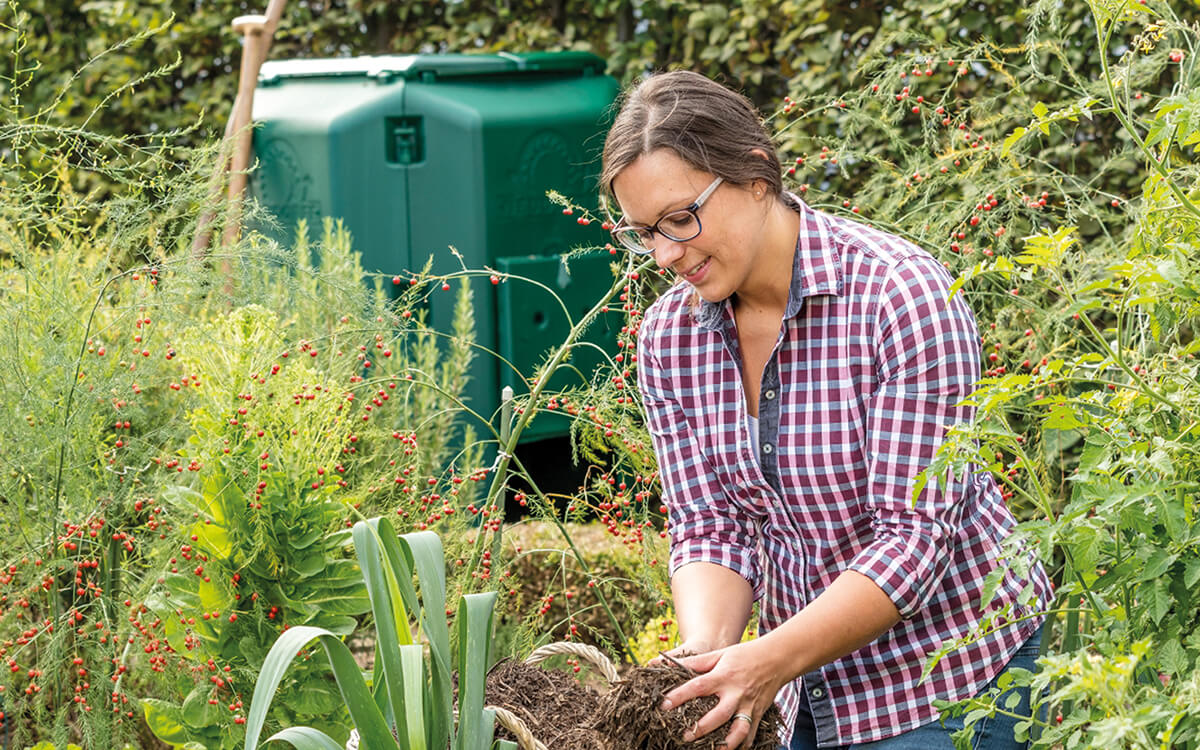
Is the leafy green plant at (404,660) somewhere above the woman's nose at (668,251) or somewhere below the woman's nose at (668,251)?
below

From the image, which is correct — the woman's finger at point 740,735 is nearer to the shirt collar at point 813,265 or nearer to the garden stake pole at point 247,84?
the shirt collar at point 813,265

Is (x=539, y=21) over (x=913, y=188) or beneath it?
over

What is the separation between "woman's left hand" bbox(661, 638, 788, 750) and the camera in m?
1.58

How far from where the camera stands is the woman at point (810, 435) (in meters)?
1.67

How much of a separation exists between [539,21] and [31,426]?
313cm

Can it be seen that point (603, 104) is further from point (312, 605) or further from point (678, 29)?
point (312, 605)

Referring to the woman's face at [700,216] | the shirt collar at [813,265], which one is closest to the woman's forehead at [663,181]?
the woman's face at [700,216]

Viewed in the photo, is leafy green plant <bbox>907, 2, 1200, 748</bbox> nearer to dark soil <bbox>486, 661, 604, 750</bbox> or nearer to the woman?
the woman

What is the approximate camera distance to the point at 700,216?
1.75 meters

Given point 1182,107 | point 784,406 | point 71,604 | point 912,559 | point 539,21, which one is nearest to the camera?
point 1182,107

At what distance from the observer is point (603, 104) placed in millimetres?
4219

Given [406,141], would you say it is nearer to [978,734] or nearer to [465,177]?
[465,177]

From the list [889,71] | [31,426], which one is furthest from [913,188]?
[31,426]

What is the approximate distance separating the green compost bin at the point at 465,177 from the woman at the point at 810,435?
2013 mm
